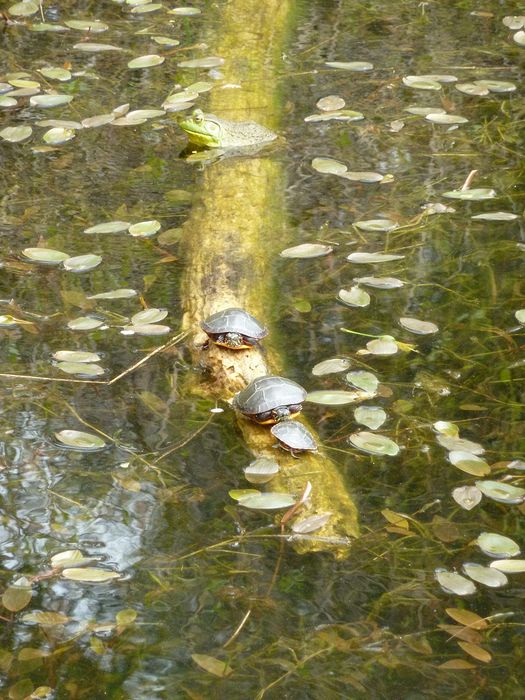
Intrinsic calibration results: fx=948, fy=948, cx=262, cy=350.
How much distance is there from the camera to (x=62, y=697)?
2.13 m

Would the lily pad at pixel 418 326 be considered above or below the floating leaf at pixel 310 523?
above

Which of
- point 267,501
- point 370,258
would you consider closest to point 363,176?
point 370,258

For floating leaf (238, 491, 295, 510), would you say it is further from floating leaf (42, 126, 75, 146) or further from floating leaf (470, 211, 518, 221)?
floating leaf (42, 126, 75, 146)

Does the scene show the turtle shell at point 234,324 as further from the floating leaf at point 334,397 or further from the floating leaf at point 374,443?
the floating leaf at point 374,443

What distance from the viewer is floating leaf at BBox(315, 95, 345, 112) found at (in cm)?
536

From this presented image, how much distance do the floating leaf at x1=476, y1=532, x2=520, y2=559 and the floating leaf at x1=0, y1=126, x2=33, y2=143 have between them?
3.40 meters

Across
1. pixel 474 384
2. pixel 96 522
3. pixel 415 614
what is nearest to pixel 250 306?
pixel 474 384

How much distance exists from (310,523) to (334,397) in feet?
2.02

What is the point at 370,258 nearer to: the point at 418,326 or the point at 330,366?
the point at 418,326

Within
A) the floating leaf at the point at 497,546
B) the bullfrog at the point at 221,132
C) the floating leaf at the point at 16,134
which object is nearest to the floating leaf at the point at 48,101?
the floating leaf at the point at 16,134

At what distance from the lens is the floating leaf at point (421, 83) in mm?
5512

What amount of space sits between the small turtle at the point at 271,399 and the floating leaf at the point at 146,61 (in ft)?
11.1

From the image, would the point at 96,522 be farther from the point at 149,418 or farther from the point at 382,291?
the point at 382,291

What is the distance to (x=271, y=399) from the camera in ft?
9.54
